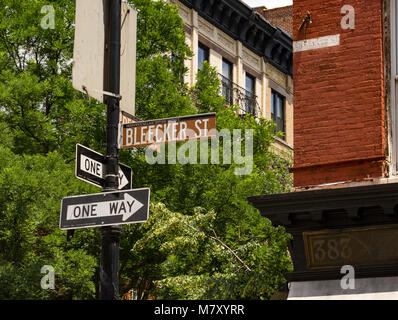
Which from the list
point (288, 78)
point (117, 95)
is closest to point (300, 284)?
point (117, 95)

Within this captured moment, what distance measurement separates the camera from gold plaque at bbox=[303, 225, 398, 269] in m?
12.8

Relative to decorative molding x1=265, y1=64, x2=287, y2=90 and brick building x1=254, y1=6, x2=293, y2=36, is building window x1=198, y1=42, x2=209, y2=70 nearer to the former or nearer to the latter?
decorative molding x1=265, y1=64, x2=287, y2=90

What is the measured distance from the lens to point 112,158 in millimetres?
9727

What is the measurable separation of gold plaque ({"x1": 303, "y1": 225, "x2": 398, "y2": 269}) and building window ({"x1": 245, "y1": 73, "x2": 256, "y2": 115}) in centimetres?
2128

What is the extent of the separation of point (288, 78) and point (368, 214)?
28.0m

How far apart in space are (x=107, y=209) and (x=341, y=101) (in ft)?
18.7

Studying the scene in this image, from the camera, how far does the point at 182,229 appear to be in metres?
16.9

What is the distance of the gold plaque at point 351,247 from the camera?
12.8m

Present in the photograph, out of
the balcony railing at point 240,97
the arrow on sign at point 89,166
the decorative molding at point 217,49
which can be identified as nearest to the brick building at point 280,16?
the decorative molding at point 217,49

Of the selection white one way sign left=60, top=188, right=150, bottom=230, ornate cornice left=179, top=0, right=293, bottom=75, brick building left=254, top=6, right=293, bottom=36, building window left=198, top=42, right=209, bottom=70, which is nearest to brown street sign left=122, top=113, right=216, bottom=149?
white one way sign left=60, top=188, right=150, bottom=230

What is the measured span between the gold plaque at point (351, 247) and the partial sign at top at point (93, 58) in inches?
178

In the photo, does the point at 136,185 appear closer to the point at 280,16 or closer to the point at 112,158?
the point at 112,158
